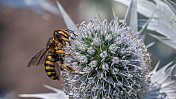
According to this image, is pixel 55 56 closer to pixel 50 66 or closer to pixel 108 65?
pixel 50 66

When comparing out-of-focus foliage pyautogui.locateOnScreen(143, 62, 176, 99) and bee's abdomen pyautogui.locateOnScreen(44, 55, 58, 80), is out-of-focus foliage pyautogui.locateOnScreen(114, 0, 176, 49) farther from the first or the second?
bee's abdomen pyautogui.locateOnScreen(44, 55, 58, 80)

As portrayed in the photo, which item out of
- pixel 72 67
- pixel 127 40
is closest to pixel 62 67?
pixel 72 67

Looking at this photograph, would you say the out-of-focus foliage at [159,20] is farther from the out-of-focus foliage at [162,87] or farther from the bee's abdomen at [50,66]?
the bee's abdomen at [50,66]

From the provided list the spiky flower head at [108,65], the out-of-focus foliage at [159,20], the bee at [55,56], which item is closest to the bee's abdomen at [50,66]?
the bee at [55,56]

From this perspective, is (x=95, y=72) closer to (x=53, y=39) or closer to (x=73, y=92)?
(x=73, y=92)

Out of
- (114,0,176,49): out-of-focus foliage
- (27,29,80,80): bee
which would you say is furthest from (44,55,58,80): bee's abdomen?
(114,0,176,49): out-of-focus foliage

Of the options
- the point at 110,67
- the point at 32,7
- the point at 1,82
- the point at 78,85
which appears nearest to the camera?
the point at 110,67

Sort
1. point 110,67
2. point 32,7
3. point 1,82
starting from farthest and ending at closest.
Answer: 1. point 1,82
2. point 32,7
3. point 110,67

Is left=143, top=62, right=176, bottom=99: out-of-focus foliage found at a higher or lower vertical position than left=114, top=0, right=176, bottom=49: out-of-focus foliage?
lower
